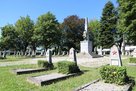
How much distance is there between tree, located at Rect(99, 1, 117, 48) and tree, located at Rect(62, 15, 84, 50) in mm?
9977

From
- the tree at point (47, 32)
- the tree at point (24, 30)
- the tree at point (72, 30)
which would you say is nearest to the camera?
the tree at point (47, 32)

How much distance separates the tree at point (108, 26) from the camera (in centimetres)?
5550

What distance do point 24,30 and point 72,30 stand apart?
41.5 ft

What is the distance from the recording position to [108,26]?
55812mm

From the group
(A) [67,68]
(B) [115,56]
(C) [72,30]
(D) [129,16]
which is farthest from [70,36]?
(B) [115,56]

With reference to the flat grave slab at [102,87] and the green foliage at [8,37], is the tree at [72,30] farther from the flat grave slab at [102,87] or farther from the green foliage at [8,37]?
the flat grave slab at [102,87]

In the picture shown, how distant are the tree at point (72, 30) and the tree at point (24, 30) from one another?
29.7ft

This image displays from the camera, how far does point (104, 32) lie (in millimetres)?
55906

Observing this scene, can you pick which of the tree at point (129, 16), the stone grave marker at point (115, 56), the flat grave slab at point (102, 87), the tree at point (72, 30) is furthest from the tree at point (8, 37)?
the flat grave slab at point (102, 87)

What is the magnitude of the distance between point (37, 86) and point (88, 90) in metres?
2.71

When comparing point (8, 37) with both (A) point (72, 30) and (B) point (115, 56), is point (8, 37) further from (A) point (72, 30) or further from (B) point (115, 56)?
(B) point (115, 56)

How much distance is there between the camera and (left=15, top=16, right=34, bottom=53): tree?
206 ft

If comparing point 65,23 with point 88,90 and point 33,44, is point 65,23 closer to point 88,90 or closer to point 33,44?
point 33,44

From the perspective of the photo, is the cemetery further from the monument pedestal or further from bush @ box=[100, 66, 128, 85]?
bush @ box=[100, 66, 128, 85]
